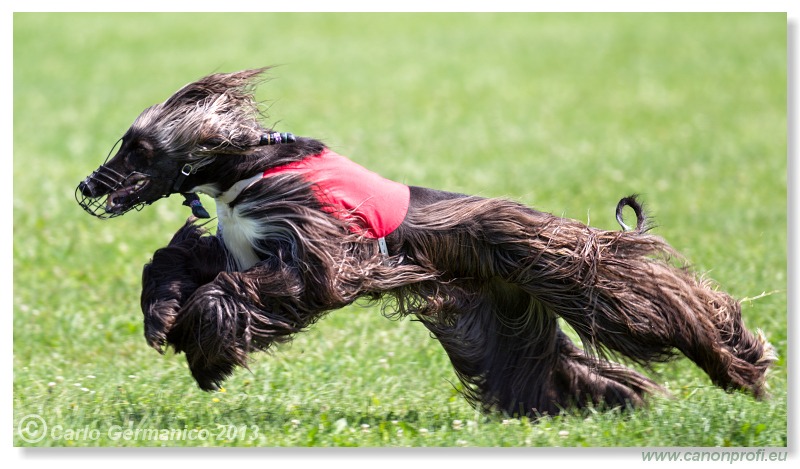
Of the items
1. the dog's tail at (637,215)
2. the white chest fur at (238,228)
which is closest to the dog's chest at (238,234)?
the white chest fur at (238,228)

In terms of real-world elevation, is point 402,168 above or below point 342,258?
above

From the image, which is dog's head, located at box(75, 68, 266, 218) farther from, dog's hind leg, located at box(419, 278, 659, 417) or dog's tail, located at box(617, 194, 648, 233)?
dog's tail, located at box(617, 194, 648, 233)

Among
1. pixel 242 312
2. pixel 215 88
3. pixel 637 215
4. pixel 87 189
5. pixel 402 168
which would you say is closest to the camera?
pixel 242 312

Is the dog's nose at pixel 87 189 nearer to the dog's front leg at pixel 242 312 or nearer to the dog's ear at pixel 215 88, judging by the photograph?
the dog's ear at pixel 215 88

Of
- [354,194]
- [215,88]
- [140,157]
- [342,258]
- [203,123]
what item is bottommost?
[342,258]

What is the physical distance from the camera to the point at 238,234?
4.71 m

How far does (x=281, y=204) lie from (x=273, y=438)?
3.35ft

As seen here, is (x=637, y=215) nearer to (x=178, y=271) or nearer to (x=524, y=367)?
(x=524, y=367)

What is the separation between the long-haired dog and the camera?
457 cm

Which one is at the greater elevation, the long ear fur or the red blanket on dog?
the long ear fur

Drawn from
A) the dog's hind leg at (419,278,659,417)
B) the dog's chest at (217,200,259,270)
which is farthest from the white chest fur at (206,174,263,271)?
the dog's hind leg at (419,278,659,417)

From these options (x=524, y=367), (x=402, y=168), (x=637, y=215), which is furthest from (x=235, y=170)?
(x=402, y=168)

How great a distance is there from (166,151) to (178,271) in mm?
549

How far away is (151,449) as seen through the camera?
464 centimetres
